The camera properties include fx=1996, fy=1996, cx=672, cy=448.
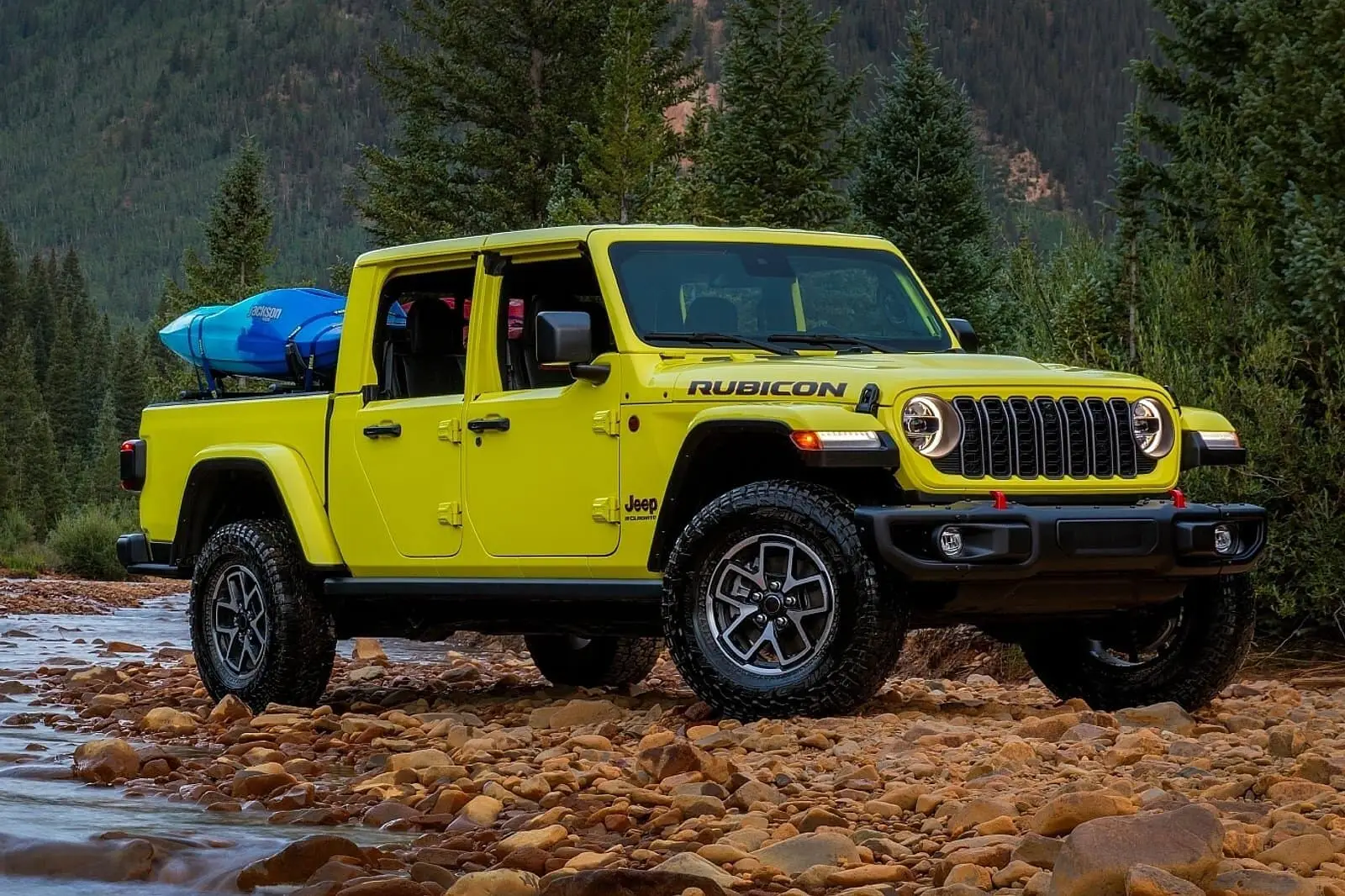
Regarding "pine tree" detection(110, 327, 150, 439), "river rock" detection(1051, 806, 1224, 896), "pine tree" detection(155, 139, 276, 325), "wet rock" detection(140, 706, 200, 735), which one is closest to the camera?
"river rock" detection(1051, 806, 1224, 896)

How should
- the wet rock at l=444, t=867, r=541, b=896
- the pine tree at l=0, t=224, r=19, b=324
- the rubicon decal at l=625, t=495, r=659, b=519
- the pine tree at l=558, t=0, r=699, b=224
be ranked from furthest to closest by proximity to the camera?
the pine tree at l=0, t=224, r=19, b=324 → the pine tree at l=558, t=0, r=699, b=224 → the rubicon decal at l=625, t=495, r=659, b=519 → the wet rock at l=444, t=867, r=541, b=896

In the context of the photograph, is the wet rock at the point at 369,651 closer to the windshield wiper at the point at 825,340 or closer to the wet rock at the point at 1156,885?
the windshield wiper at the point at 825,340

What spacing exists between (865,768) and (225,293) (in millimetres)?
48701

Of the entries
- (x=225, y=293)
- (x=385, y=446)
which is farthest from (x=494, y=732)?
(x=225, y=293)

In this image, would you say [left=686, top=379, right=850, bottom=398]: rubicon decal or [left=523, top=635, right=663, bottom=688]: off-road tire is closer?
[left=686, top=379, right=850, bottom=398]: rubicon decal

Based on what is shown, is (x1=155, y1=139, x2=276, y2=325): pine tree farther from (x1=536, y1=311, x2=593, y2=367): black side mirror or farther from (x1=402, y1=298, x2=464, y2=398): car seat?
(x1=536, y1=311, x2=593, y2=367): black side mirror

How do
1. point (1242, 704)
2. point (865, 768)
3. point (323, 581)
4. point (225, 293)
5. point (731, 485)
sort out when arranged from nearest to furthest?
point (865, 768)
point (731, 485)
point (1242, 704)
point (323, 581)
point (225, 293)

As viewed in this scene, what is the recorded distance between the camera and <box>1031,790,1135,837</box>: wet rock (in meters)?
5.57

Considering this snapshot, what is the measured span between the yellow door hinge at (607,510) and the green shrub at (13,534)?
4702 cm

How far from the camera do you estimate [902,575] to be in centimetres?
743

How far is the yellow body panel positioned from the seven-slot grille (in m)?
0.05

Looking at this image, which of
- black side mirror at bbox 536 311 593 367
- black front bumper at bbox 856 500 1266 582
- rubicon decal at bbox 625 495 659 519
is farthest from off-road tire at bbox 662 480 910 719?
black side mirror at bbox 536 311 593 367

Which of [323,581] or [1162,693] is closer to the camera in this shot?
[1162,693]

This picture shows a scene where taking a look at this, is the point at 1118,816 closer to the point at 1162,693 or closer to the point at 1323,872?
the point at 1323,872
